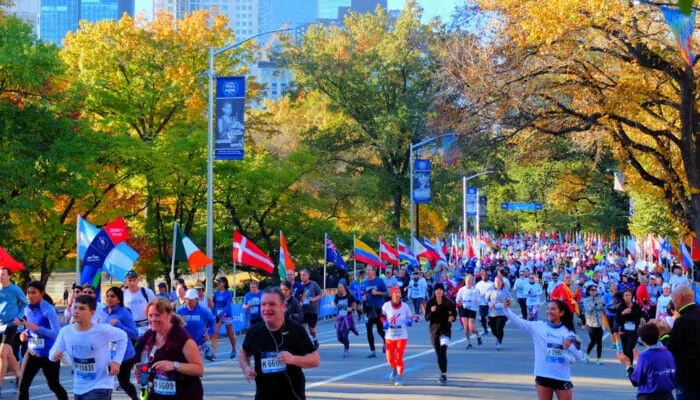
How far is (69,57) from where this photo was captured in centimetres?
4234

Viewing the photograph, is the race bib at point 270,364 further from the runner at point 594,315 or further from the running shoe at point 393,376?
the runner at point 594,315

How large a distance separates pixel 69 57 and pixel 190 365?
37.7 meters

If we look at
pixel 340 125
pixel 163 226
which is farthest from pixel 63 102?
pixel 340 125

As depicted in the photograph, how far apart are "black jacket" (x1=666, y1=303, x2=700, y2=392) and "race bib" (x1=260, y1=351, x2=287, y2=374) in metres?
4.04

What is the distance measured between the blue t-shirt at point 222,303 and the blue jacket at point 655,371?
12.3 meters

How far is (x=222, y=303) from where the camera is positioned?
65.4 ft

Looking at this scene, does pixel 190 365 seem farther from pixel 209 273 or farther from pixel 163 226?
pixel 163 226

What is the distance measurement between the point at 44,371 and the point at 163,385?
446 centimetres

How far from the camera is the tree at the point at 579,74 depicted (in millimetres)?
22781

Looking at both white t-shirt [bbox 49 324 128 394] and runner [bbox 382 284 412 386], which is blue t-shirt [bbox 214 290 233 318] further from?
white t-shirt [bbox 49 324 128 394]

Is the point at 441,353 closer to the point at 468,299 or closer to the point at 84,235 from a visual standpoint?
the point at 468,299

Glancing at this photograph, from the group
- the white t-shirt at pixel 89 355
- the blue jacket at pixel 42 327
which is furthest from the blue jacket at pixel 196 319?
the white t-shirt at pixel 89 355

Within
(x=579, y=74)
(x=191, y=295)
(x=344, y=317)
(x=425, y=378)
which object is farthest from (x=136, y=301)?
(x=579, y=74)

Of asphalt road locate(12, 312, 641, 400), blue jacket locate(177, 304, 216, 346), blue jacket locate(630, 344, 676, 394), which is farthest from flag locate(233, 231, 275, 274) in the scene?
blue jacket locate(630, 344, 676, 394)
